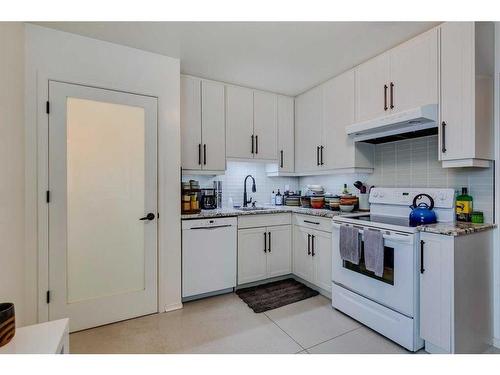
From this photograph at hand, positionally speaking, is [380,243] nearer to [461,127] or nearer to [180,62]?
[461,127]

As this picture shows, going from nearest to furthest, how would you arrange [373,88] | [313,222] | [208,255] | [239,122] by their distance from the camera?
1. [373,88]
2. [208,255]
3. [313,222]
4. [239,122]

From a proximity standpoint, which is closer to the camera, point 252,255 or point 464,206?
point 464,206

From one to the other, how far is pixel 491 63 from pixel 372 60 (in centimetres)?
91

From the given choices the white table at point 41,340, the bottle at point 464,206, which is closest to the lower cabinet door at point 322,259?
the bottle at point 464,206

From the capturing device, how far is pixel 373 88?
2.53 metres

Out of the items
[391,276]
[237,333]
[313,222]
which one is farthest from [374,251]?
[237,333]

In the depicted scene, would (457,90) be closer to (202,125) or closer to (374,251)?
(374,251)

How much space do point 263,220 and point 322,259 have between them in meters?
0.76

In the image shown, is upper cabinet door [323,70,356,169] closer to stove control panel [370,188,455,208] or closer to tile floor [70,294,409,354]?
stove control panel [370,188,455,208]

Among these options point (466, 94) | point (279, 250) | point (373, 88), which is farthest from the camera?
point (279, 250)

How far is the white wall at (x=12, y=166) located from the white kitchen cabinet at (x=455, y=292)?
2.70 metres

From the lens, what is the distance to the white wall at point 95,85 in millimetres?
1980

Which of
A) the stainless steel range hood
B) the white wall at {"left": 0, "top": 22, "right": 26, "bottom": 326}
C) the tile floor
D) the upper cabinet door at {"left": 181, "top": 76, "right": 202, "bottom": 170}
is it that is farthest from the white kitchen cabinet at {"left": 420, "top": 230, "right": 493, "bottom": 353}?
the white wall at {"left": 0, "top": 22, "right": 26, "bottom": 326}

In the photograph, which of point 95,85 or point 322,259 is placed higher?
point 95,85
